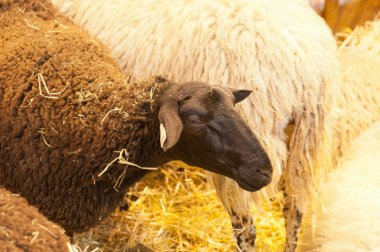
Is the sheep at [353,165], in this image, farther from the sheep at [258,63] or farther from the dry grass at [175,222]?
the dry grass at [175,222]

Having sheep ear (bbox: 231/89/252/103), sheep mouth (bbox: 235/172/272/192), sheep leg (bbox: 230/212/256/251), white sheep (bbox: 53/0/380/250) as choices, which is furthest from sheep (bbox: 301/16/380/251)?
sheep ear (bbox: 231/89/252/103)

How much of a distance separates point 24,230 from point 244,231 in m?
1.49

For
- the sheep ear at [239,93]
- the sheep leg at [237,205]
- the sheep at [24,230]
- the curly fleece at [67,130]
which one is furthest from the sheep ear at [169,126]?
the sheep leg at [237,205]

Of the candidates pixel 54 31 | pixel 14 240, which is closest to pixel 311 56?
pixel 54 31

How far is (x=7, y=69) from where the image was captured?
8.31 feet

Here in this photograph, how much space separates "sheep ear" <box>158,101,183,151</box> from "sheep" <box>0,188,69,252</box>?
0.53m

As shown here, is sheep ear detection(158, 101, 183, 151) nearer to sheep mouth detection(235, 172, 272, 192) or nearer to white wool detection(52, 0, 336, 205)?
sheep mouth detection(235, 172, 272, 192)

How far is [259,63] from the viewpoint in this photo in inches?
104

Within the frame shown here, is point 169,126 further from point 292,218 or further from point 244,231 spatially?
point 292,218

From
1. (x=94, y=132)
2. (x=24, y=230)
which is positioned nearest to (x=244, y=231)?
(x=94, y=132)

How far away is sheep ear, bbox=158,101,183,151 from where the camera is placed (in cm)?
207

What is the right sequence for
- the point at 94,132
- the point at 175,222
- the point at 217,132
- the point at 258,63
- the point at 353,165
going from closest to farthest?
the point at 217,132, the point at 94,132, the point at 258,63, the point at 353,165, the point at 175,222

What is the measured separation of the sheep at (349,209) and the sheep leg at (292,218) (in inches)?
2.3

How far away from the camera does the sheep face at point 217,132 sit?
219cm
